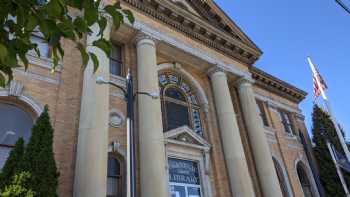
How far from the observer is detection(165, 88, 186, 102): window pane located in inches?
537

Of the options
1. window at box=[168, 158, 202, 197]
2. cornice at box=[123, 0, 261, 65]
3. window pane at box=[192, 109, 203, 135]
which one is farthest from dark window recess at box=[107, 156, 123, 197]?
cornice at box=[123, 0, 261, 65]

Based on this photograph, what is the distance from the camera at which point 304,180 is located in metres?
18.3

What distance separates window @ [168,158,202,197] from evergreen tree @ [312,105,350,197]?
10698 millimetres

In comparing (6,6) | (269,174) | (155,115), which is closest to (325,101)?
(269,174)

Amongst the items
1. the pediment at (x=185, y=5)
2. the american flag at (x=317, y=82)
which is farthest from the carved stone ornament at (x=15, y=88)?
the american flag at (x=317, y=82)

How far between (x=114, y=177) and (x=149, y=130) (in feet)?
6.26

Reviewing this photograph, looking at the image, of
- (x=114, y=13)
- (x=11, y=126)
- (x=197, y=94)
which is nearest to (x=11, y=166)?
(x=11, y=126)

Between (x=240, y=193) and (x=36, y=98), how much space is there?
827 cm

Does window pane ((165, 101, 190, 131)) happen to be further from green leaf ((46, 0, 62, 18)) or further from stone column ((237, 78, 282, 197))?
green leaf ((46, 0, 62, 18))

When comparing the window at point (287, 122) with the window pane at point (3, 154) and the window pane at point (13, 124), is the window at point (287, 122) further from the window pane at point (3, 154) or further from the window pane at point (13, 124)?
the window pane at point (3, 154)

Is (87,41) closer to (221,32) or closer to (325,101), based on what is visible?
(221,32)

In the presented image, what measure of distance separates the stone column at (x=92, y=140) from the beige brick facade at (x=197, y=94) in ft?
1.86

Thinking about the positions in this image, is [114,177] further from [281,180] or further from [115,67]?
[281,180]

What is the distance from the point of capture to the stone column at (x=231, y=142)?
11829 millimetres
